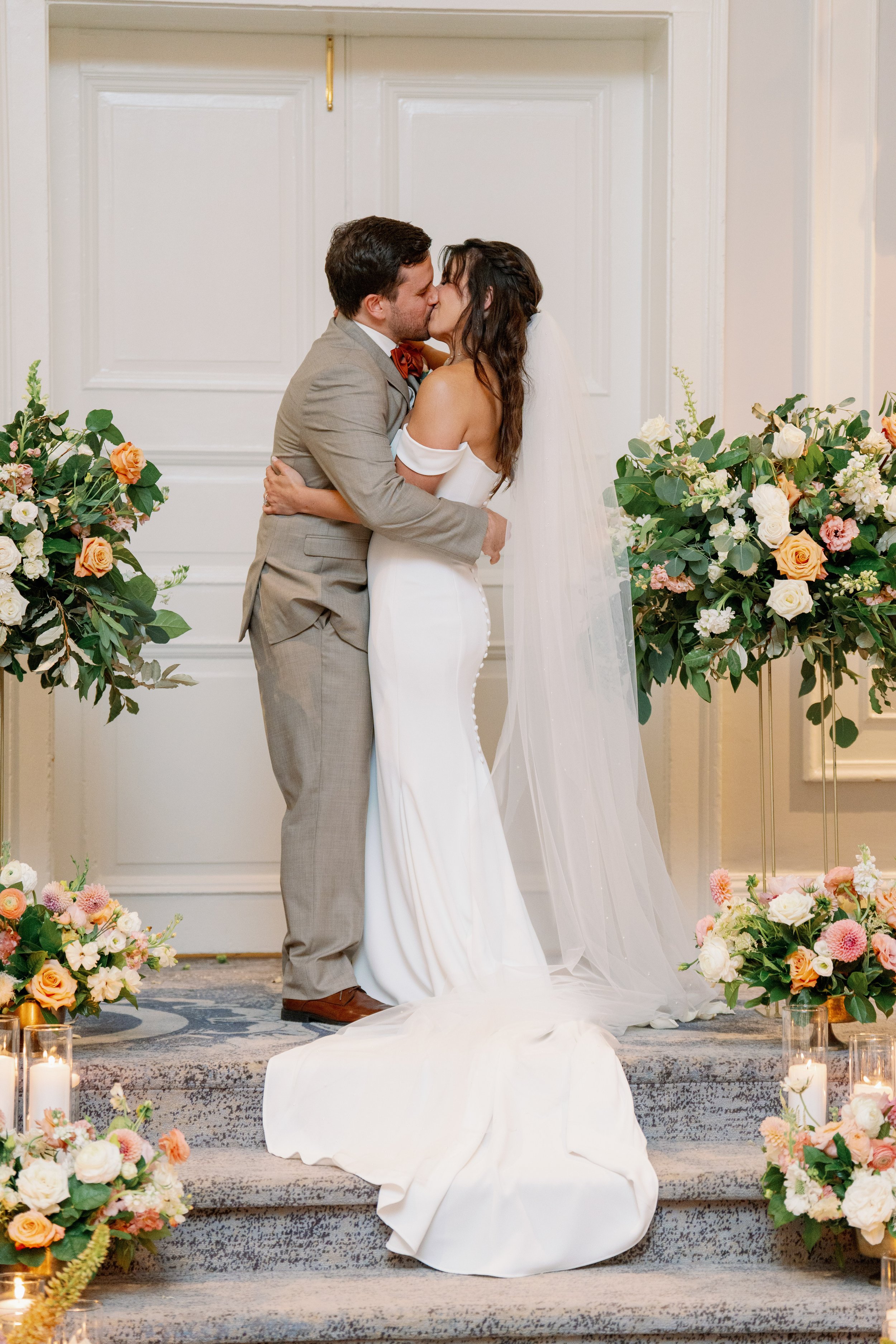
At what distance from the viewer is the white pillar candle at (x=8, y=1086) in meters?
2.33

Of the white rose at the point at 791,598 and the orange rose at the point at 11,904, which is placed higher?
the white rose at the point at 791,598

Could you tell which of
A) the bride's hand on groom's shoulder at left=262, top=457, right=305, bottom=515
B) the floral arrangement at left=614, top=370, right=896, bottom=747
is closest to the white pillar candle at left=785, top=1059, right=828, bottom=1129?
the floral arrangement at left=614, top=370, right=896, bottom=747

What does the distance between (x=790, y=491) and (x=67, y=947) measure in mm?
1869

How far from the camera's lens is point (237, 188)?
3.94 m

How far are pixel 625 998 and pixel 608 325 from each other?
2.12 meters

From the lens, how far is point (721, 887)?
2.97m

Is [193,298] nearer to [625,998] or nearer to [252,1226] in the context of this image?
Result: [625,998]

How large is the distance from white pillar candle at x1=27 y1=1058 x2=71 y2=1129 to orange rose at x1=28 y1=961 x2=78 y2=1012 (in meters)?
0.28

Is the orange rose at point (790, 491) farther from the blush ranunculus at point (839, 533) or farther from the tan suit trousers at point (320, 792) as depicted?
the tan suit trousers at point (320, 792)

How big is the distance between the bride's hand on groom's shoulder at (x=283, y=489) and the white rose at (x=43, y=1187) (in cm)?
159

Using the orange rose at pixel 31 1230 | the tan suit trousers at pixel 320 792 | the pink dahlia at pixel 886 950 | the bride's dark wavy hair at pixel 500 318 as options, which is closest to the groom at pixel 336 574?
the tan suit trousers at pixel 320 792

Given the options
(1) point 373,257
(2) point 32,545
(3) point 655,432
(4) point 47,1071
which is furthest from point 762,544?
(4) point 47,1071

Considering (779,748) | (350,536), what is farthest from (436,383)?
(779,748)

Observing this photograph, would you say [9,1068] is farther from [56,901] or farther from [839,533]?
Answer: [839,533]
